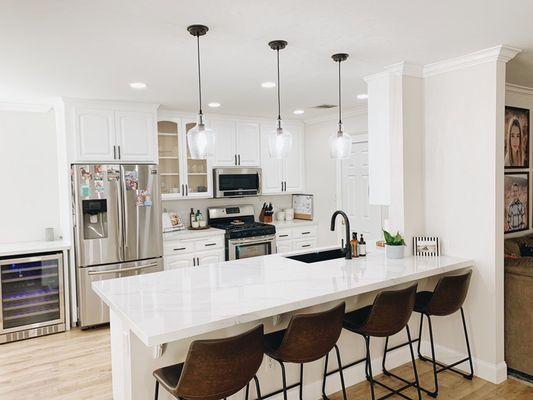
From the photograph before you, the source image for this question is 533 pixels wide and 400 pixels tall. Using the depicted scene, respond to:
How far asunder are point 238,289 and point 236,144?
3443 mm

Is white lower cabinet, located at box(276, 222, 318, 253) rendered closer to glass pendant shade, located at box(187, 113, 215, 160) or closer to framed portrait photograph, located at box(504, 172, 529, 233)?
framed portrait photograph, located at box(504, 172, 529, 233)

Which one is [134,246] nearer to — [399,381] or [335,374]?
[335,374]

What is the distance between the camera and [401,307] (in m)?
2.60

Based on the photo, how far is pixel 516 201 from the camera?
4.37 meters

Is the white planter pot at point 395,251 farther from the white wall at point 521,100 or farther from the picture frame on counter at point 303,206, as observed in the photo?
the picture frame on counter at point 303,206

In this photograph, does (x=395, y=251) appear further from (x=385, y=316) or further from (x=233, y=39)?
(x=233, y=39)

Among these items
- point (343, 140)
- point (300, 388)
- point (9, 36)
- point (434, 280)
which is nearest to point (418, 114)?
point (343, 140)

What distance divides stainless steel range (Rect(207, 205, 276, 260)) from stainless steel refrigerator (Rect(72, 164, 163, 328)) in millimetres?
1031

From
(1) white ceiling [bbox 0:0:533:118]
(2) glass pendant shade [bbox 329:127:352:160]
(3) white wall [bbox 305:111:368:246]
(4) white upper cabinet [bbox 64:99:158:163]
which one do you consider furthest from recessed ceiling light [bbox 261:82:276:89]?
(3) white wall [bbox 305:111:368:246]

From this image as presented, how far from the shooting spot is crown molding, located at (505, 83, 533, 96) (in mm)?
4109

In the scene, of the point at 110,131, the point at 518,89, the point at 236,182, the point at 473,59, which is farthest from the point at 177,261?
the point at 518,89

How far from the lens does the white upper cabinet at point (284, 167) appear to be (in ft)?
19.5

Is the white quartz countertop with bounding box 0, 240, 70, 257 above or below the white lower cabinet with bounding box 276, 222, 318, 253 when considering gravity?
above

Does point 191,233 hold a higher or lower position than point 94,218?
lower
